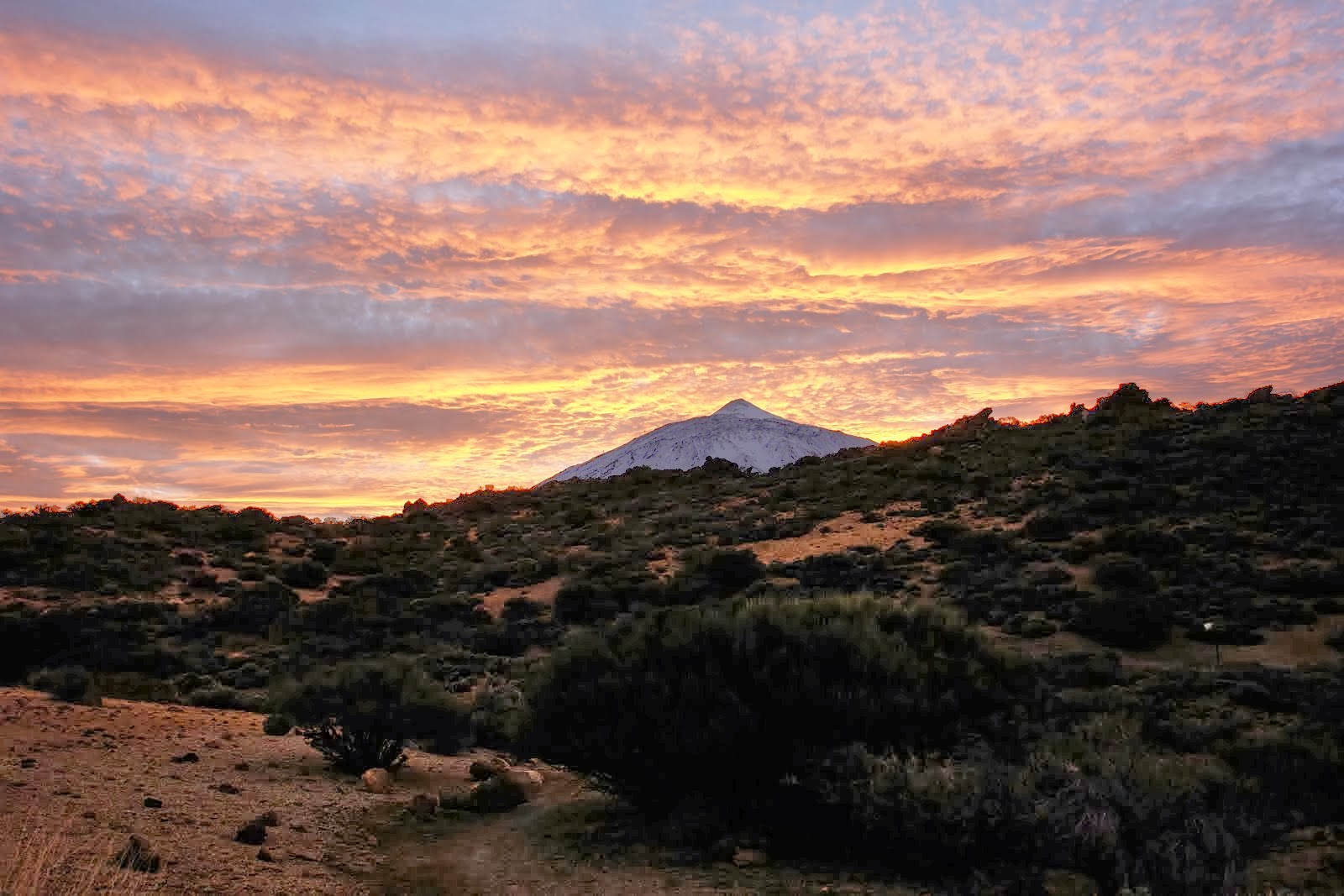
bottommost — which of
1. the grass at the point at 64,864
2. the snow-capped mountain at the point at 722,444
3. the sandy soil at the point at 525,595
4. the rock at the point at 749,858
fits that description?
the rock at the point at 749,858

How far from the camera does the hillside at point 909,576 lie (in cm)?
1457

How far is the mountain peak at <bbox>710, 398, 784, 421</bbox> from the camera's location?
10162 cm

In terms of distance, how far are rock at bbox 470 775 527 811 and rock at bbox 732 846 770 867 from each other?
12.0ft

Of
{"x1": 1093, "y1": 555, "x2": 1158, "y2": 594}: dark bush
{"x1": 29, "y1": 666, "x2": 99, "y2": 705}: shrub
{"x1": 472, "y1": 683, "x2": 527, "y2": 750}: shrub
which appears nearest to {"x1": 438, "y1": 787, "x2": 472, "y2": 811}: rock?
{"x1": 472, "y1": 683, "x2": 527, "y2": 750}: shrub

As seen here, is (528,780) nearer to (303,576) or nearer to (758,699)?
(758,699)

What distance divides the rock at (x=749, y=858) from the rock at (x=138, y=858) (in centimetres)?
481

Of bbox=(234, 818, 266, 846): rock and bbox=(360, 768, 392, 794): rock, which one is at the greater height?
bbox=(234, 818, 266, 846): rock

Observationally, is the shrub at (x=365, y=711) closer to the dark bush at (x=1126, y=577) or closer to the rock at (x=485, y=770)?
the rock at (x=485, y=770)

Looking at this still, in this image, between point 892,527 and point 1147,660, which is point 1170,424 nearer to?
point 892,527

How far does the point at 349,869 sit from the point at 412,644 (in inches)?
692

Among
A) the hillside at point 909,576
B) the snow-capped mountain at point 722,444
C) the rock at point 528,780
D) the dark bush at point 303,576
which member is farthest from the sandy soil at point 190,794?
the snow-capped mountain at point 722,444

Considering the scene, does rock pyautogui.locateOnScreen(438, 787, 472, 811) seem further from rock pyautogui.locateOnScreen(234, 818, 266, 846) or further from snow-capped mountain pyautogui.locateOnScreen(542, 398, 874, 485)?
snow-capped mountain pyautogui.locateOnScreen(542, 398, 874, 485)

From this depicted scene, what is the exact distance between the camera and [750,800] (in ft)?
30.6

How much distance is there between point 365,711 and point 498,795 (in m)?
2.67
